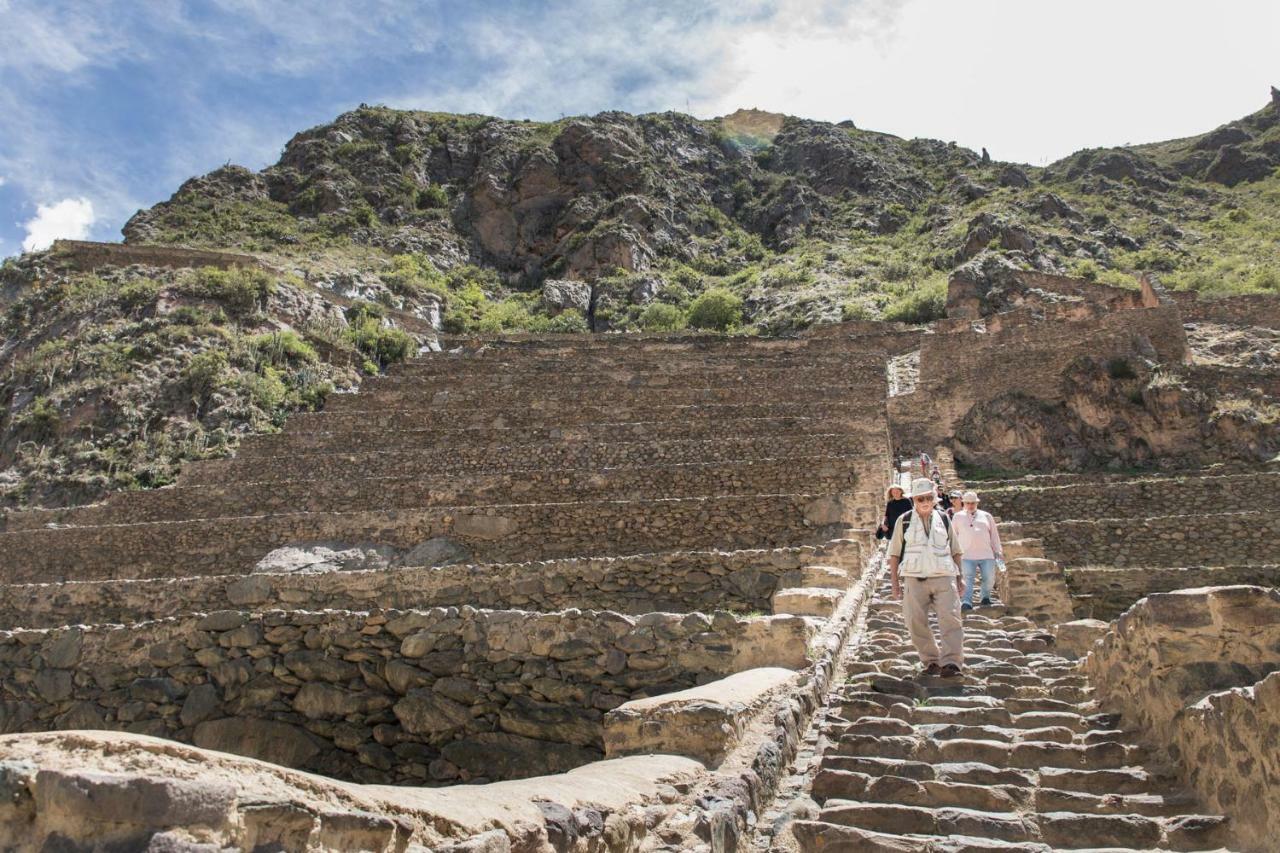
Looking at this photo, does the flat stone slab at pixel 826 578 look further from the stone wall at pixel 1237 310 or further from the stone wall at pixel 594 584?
the stone wall at pixel 1237 310

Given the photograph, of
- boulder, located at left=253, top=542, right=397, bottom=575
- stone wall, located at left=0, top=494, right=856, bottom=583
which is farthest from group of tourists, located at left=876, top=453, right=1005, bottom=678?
boulder, located at left=253, top=542, right=397, bottom=575

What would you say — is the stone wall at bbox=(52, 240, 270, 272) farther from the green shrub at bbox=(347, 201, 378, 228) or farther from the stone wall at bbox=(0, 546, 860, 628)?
the stone wall at bbox=(0, 546, 860, 628)

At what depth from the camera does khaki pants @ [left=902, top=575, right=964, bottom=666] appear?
6.17 metres

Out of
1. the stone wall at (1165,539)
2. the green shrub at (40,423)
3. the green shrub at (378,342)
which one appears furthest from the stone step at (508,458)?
the green shrub at (378,342)

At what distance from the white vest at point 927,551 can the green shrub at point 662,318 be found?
121ft

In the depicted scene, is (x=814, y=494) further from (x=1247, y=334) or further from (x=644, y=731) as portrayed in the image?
(x=1247, y=334)

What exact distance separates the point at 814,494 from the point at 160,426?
18.7 meters

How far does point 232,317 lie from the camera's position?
28.8 metres

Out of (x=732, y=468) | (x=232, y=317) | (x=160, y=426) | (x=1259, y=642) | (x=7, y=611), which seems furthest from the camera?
(x=232, y=317)

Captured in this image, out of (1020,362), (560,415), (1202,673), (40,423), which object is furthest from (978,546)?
(40,423)

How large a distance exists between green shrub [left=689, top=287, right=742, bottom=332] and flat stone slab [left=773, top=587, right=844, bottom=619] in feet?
116

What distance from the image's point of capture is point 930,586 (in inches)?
249

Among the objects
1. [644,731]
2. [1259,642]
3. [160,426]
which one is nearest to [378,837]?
[644,731]

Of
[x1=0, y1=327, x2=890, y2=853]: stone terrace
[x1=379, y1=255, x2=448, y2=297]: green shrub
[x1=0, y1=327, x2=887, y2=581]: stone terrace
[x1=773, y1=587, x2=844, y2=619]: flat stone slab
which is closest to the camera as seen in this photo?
[x1=0, y1=327, x2=890, y2=853]: stone terrace
